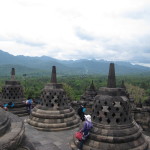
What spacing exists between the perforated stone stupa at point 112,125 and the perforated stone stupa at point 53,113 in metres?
3.57

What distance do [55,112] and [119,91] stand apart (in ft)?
18.0

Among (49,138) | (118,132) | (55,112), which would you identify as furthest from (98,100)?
(55,112)

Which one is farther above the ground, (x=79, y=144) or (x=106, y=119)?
(x=106, y=119)

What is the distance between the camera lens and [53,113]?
12.9 meters

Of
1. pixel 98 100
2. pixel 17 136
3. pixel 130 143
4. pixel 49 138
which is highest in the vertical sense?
pixel 98 100

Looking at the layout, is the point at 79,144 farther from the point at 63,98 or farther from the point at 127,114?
the point at 63,98

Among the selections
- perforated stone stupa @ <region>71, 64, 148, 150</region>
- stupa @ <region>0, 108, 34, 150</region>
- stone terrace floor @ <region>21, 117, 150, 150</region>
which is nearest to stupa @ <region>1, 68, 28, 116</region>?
stone terrace floor @ <region>21, 117, 150, 150</region>

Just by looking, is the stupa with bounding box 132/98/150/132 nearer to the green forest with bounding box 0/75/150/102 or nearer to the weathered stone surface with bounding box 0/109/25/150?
the weathered stone surface with bounding box 0/109/25/150

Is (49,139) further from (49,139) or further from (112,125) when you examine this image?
(112,125)

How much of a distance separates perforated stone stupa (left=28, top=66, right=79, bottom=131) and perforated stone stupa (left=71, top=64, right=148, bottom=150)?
11.7 feet

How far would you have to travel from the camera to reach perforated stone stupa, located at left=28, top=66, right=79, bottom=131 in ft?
41.2

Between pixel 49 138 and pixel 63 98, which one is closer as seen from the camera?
pixel 49 138

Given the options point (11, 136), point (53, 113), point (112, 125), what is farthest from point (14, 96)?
point (112, 125)

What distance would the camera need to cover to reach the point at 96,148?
8.21 m
